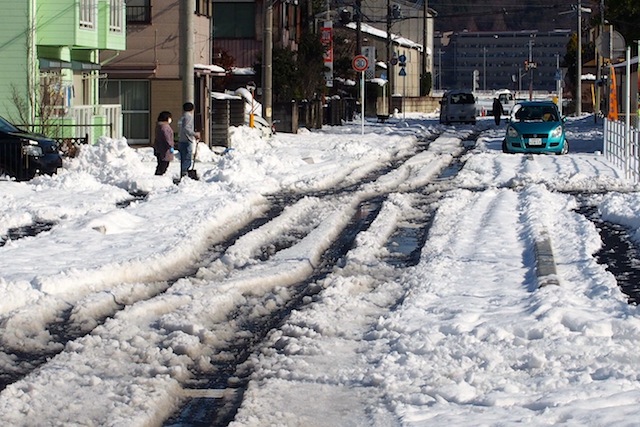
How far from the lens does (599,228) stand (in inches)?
640

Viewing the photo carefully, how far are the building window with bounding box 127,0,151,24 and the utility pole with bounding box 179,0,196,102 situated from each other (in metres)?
11.5

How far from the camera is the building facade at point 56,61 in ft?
101

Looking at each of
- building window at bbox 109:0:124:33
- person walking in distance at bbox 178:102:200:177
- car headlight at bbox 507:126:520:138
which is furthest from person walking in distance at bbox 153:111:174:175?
car headlight at bbox 507:126:520:138

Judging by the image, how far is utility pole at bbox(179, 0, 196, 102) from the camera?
26.9 meters

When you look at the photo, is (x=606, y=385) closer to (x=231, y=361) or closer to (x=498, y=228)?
(x=231, y=361)

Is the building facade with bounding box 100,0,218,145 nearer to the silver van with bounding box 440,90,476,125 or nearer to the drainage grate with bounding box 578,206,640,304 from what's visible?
the drainage grate with bounding box 578,206,640,304

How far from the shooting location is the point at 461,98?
62.7m

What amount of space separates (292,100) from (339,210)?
3062 cm

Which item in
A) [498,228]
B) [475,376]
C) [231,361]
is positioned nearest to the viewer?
[475,376]

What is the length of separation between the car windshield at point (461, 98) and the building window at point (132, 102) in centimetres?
2741

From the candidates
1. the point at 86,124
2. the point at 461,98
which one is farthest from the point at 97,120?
the point at 461,98

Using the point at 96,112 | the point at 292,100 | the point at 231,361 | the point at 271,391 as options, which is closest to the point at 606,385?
the point at 271,391

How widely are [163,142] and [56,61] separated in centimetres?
956

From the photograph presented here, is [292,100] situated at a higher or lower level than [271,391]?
higher
